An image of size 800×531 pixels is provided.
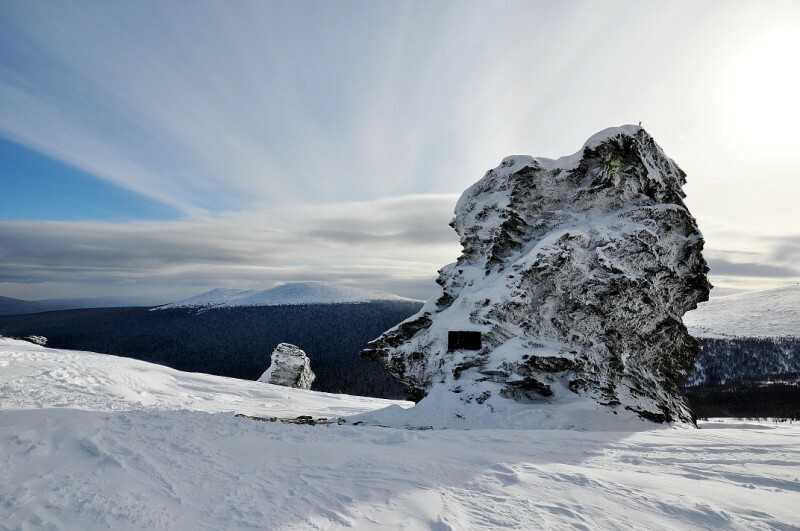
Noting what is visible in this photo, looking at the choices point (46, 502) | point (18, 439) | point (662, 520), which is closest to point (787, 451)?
point (662, 520)

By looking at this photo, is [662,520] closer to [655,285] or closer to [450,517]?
[450,517]

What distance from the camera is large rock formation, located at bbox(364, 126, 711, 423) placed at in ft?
52.3

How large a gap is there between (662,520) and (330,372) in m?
116

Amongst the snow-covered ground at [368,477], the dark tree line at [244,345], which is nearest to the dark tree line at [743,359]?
the dark tree line at [244,345]

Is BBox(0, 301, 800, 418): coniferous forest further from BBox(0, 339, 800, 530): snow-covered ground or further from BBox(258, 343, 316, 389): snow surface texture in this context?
BBox(0, 339, 800, 530): snow-covered ground

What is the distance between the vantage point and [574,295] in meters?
17.2

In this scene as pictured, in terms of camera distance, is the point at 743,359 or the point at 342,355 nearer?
the point at 342,355

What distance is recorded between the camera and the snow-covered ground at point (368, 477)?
5203mm

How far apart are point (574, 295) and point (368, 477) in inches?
529

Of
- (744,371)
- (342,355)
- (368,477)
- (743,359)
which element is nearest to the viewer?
(368,477)

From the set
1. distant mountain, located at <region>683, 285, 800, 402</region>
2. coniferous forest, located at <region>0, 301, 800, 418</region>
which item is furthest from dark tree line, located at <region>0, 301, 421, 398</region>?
distant mountain, located at <region>683, 285, 800, 402</region>

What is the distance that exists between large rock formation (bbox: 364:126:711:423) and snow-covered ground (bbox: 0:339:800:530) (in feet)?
16.2

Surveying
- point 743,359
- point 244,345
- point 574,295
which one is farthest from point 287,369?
point 743,359

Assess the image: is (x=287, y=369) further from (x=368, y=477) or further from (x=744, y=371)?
(x=744, y=371)
